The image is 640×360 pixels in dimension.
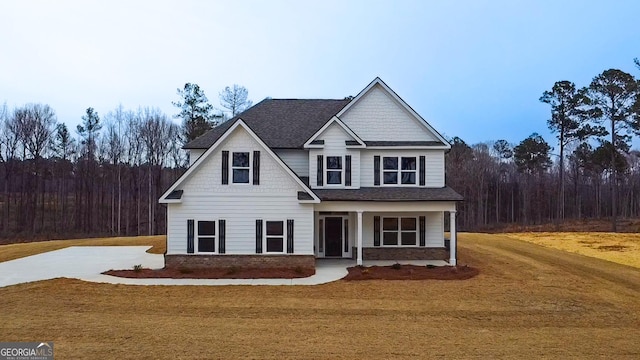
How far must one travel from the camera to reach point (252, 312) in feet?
39.4

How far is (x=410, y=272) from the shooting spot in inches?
692

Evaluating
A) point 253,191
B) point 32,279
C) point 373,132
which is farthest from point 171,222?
point 373,132

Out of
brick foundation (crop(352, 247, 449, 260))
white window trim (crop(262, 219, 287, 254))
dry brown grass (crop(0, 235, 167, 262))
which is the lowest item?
dry brown grass (crop(0, 235, 167, 262))

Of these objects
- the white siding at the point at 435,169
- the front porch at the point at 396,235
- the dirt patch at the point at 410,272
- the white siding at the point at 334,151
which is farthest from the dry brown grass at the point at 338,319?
the white siding at the point at 334,151

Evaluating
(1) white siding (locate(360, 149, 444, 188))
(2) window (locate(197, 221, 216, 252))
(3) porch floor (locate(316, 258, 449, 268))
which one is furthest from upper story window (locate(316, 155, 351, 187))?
(2) window (locate(197, 221, 216, 252))

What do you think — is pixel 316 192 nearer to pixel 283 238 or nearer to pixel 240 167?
pixel 283 238

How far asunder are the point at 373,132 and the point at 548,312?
11719mm

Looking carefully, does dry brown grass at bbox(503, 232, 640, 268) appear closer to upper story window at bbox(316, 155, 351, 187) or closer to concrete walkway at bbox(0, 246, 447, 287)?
concrete walkway at bbox(0, 246, 447, 287)

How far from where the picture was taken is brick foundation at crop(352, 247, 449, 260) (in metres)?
20.8

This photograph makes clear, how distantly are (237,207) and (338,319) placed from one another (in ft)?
27.6

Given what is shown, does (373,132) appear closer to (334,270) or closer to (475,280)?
(334,270)

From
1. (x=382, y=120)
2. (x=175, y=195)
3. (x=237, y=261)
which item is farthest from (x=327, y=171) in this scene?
(x=175, y=195)

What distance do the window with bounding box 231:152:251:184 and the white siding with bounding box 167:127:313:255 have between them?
0.95 feet

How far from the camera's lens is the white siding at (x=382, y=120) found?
21.6 meters
